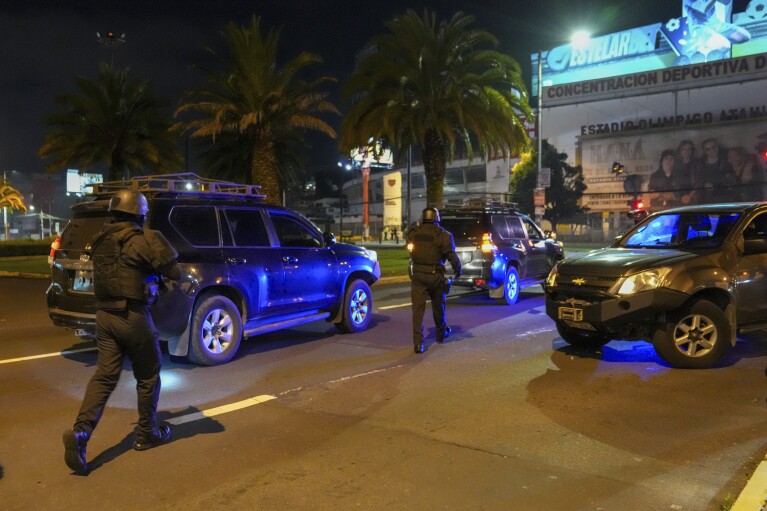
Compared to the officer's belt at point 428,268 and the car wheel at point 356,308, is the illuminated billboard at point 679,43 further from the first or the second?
the officer's belt at point 428,268

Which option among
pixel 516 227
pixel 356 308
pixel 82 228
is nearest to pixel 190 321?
pixel 82 228

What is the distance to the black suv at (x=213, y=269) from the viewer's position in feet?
22.9

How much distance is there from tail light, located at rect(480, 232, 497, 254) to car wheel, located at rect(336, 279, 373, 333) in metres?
3.33

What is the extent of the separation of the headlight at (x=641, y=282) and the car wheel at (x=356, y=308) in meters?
4.00

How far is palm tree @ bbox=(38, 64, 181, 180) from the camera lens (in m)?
22.7

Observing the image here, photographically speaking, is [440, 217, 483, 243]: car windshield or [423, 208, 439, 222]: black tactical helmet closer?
[423, 208, 439, 222]: black tactical helmet

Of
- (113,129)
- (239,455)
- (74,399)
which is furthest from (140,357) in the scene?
(113,129)

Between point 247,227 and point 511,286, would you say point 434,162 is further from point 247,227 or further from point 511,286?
point 247,227

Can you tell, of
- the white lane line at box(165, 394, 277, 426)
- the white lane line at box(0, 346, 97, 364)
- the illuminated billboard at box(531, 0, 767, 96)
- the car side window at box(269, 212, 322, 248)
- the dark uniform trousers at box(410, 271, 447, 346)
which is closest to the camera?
the white lane line at box(165, 394, 277, 426)

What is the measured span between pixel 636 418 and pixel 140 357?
13.5ft

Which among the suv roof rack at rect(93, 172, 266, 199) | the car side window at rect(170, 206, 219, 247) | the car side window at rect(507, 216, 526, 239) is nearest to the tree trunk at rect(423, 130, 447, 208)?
the car side window at rect(507, 216, 526, 239)

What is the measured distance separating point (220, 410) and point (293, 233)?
11.7 feet

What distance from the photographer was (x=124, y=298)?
4.36m

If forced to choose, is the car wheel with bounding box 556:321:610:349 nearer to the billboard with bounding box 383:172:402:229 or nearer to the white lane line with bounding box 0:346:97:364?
the white lane line with bounding box 0:346:97:364
